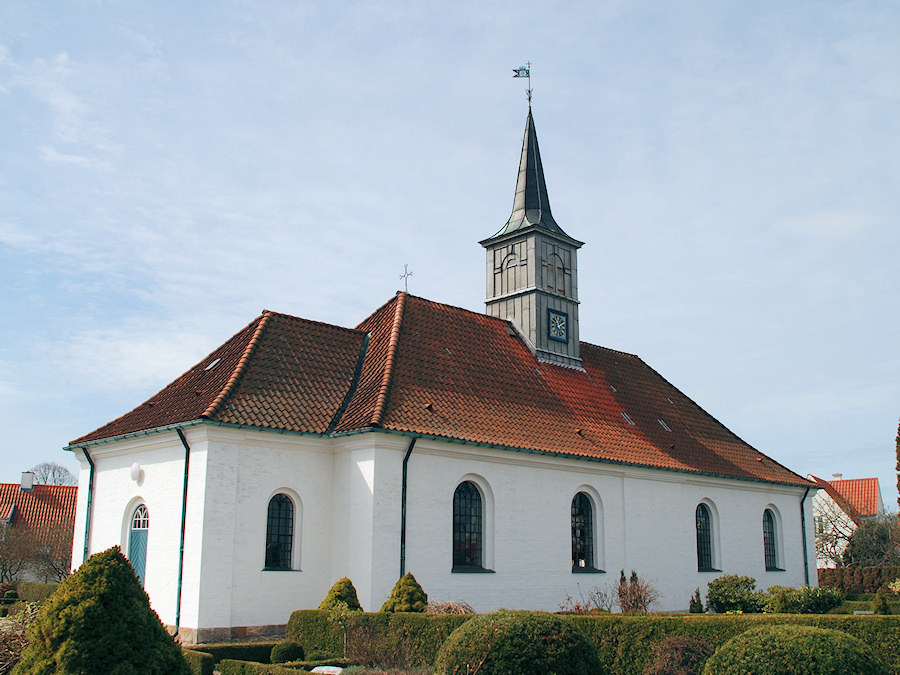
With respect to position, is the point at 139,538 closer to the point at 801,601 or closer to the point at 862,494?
the point at 801,601

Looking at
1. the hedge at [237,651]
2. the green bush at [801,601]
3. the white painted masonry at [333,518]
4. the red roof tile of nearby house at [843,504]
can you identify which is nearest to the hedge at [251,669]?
the hedge at [237,651]

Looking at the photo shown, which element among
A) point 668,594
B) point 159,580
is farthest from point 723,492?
point 159,580

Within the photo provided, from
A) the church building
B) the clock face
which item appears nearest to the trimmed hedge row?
the church building

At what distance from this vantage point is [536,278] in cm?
2916

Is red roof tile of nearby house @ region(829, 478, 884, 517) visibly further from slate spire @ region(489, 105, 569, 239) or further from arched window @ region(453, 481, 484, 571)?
arched window @ region(453, 481, 484, 571)

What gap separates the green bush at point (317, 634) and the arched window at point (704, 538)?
624 inches

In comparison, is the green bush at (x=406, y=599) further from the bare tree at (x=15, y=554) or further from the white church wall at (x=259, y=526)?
the bare tree at (x=15, y=554)

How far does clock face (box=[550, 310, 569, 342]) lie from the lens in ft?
96.2

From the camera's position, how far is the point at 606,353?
108ft

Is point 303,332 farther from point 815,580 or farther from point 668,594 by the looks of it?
point 815,580

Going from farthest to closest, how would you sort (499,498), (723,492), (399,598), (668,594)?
(723,492), (668,594), (499,498), (399,598)

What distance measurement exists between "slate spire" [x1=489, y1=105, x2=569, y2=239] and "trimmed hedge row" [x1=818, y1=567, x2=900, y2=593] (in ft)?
78.9

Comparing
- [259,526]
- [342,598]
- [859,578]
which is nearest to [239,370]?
[259,526]

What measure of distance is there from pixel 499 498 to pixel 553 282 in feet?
32.6
